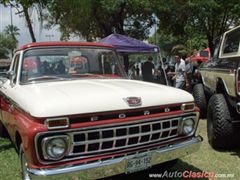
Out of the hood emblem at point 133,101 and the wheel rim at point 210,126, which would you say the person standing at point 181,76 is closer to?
the wheel rim at point 210,126

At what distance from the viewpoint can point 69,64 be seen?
554 centimetres

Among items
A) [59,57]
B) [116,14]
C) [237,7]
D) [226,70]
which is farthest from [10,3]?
[237,7]

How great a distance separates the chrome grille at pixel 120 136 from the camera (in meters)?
3.87

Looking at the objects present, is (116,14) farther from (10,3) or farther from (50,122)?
(50,122)

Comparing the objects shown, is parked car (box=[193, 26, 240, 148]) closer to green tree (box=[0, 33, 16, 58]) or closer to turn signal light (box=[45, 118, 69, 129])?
turn signal light (box=[45, 118, 69, 129])

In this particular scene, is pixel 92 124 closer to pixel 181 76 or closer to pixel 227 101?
pixel 227 101

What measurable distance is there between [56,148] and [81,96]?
2.11ft

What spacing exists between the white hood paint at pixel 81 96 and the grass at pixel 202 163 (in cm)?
132

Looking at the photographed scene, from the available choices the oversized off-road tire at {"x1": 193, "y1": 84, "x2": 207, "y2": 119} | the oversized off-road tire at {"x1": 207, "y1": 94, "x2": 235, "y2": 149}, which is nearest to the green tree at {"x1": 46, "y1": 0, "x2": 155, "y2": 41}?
the oversized off-road tire at {"x1": 193, "y1": 84, "x2": 207, "y2": 119}

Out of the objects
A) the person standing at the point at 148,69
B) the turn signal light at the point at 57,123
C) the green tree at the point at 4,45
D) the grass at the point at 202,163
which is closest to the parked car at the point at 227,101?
the grass at the point at 202,163

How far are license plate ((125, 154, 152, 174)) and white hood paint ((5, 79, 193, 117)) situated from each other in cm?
58

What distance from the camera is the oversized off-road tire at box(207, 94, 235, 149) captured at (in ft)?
19.7

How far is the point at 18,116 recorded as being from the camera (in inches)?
175

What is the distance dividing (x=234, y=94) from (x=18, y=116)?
3179 mm
